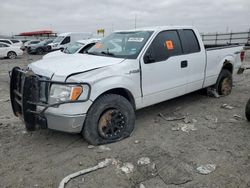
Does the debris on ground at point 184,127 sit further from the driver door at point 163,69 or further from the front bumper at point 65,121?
the front bumper at point 65,121

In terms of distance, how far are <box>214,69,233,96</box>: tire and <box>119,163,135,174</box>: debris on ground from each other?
3.72 metres

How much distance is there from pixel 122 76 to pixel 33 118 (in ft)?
4.59

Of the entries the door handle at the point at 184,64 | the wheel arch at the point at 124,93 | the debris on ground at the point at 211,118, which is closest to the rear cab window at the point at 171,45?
the door handle at the point at 184,64

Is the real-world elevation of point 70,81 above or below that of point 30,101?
above

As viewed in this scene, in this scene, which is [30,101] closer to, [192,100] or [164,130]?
[164,130]

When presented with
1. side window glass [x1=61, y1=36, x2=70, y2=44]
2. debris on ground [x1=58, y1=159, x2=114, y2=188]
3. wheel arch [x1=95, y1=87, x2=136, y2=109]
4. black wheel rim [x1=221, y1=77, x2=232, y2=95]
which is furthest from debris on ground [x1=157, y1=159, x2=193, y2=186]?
side window glass [x1=61, y1=36, x2=70, y2=44]

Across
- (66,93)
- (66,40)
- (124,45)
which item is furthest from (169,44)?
(66,40)

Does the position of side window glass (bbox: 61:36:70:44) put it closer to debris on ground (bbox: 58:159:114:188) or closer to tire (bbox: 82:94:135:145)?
tire (bbox: 82:94:135:145)

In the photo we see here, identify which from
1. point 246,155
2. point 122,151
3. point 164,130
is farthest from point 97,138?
point 246,155

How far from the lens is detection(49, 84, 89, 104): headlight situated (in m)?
3.26

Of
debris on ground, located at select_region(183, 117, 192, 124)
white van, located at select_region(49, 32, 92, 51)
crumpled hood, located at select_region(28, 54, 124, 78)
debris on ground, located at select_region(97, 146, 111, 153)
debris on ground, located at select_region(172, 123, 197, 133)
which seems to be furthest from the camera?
white van, located at select_region(49, 32, 92, 51)

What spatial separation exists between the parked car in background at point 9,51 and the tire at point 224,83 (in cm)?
1818

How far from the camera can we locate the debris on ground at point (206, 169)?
306cm

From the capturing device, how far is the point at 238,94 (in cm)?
658
